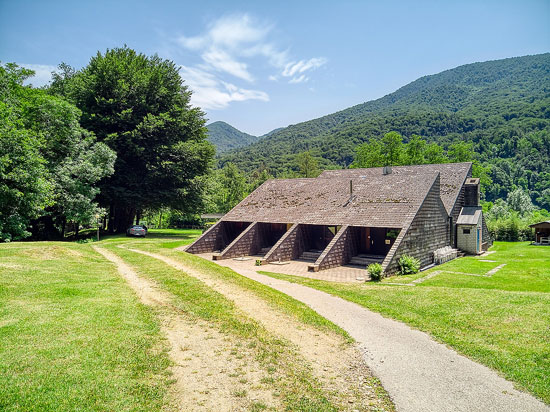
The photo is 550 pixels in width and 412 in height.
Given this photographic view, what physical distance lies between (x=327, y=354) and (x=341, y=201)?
1659 cm

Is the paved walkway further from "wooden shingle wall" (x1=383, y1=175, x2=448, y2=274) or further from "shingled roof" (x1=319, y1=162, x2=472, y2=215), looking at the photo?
"shingled roof" (x1=319, y1=162, x2=472, y2=215)

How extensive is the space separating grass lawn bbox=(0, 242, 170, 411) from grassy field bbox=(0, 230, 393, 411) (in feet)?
0.05

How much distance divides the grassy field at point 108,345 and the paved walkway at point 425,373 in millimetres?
499

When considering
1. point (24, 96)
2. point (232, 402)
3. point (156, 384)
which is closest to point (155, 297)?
point (156, 384)

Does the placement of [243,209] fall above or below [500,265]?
above

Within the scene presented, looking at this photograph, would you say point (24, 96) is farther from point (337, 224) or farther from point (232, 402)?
point (232, 402)

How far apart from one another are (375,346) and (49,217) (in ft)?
108

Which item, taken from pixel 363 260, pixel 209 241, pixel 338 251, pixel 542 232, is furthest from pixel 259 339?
pixel 542 232

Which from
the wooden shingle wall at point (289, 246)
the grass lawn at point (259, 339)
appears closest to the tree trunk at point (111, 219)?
the wooden shingle wall at point (289, 246)

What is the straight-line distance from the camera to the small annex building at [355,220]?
19.3 metres

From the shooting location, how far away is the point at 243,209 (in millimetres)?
27469

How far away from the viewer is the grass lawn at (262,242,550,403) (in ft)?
22.5

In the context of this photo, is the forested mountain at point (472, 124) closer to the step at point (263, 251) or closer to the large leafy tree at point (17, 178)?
the step at point (263, 251)

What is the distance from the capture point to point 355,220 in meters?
20.3
